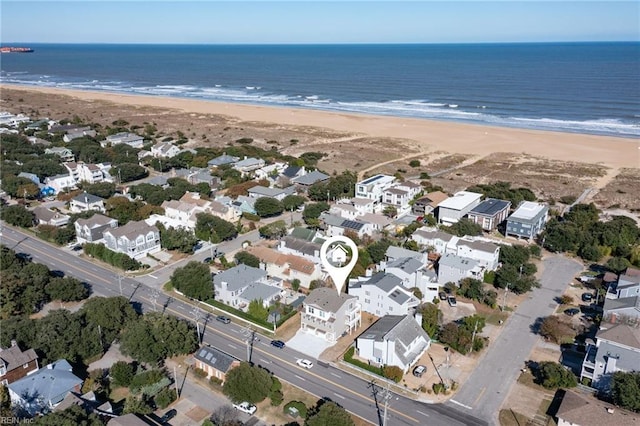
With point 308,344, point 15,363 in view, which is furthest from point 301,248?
point 15,363

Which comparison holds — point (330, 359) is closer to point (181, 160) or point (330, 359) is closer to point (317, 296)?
point (317, 296)

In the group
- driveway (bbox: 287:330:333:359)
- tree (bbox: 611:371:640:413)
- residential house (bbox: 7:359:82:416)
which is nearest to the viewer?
tree (bbox: 611:371:640:413)

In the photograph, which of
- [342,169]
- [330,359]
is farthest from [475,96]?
[330,359]

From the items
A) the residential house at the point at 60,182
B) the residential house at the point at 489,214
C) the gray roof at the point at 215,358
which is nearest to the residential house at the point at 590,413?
the gray roof at the point at 215,358

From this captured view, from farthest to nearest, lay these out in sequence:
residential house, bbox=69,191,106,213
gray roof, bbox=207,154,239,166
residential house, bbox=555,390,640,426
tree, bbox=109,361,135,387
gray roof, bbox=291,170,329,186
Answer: gray roof, bbox=207,154,239,166 → gray roof, bbox=291,170,329,186 → residential house, bbox=69,191,106,213 → tree, bbox=109,361,135,387 → residential house, bbox=555,390,640,426

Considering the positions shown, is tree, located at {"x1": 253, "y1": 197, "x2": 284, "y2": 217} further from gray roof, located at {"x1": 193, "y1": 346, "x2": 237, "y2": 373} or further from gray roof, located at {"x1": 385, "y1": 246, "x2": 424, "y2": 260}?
gray roof, located at {"x1": 193, "y1": 346, "x2": 237, "y2": 373}

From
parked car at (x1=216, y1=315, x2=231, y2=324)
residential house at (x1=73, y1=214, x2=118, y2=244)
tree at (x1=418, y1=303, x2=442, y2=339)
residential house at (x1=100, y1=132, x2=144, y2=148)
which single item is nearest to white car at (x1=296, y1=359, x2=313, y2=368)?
parked car at (x1=216, y1=315, x2=231, y2=324)
